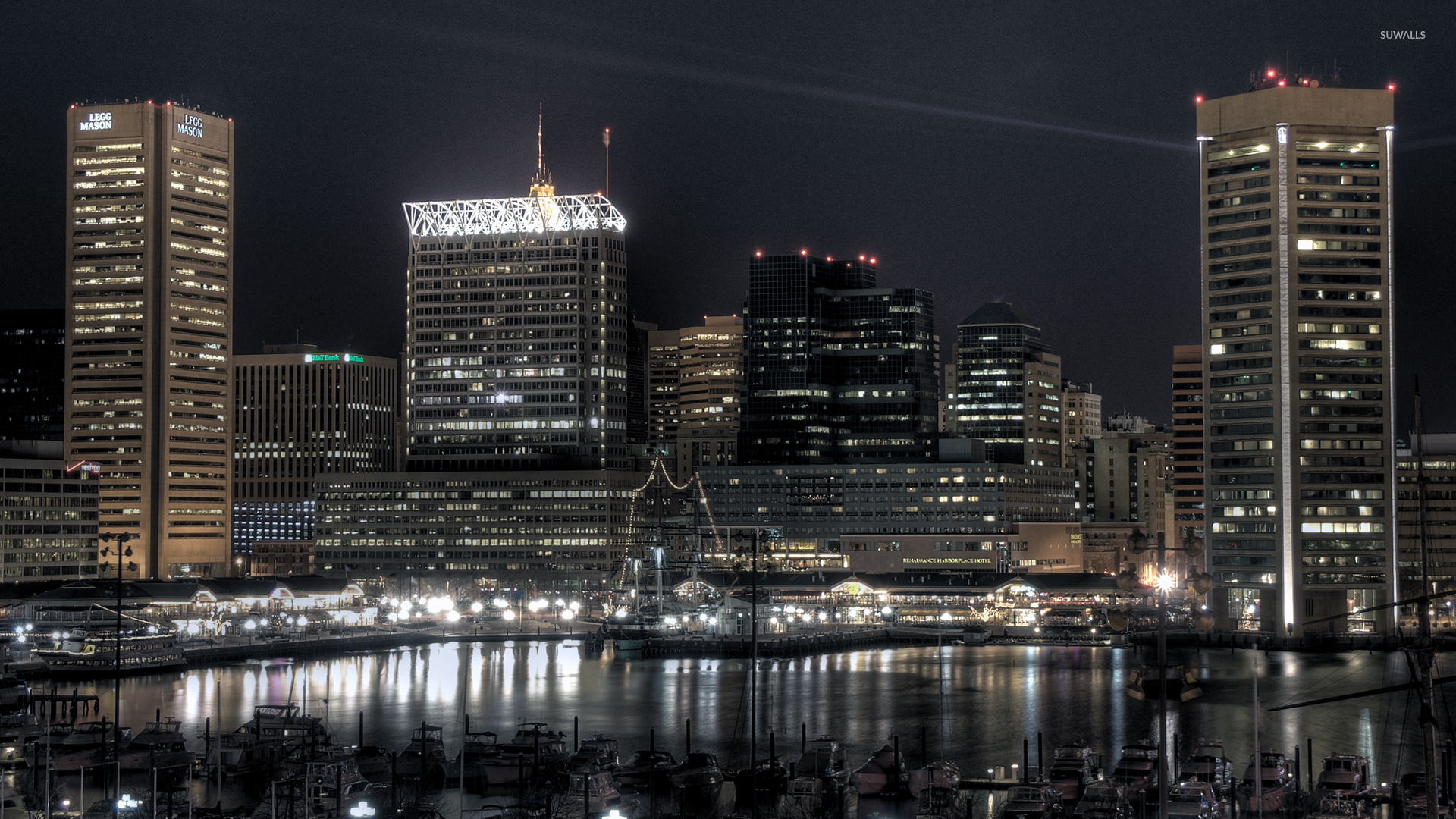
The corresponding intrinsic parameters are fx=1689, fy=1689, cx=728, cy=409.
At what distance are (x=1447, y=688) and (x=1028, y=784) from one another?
76.8 metres

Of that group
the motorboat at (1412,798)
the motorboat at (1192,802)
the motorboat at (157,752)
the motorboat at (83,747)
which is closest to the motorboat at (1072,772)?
the motorboat at (1192,802)

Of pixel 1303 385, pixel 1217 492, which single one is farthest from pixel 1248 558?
pixel 1303 385

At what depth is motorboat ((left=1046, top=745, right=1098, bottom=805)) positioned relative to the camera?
7575 cm

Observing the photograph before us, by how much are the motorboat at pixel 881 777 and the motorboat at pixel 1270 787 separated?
15.6m

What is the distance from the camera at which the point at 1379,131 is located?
169 metres

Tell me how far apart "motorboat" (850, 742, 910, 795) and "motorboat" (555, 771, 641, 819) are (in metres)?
11.5

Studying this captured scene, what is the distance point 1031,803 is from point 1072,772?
24.7 feet

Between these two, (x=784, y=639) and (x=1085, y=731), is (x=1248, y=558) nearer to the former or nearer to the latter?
(x=784, y=639)

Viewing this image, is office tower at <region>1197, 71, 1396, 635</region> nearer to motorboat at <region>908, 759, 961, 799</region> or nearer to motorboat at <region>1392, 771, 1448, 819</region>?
motorboat at <region>1392, 771, 1448, 819</region>

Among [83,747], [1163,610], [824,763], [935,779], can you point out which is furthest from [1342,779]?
[83,747]

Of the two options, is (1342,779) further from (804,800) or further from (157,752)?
(157,752)

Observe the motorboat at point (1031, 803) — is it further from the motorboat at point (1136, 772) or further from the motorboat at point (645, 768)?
the motorboat at point (645, 768)

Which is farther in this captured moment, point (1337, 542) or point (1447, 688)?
point (1337, 542)

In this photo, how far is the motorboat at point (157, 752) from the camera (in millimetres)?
81750
